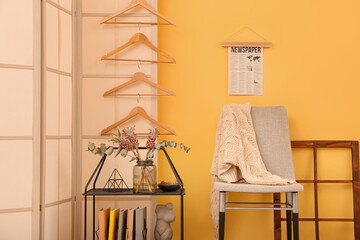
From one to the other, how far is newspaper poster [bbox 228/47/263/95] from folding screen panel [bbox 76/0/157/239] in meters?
0.60

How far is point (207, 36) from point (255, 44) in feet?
1.21

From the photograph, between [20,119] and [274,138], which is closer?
[20,119]

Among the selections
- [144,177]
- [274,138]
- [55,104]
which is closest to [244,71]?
[274,138]

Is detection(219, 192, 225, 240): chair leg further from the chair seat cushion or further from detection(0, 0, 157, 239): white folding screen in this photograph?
detection(0, 0, 157, 239): white folding screen

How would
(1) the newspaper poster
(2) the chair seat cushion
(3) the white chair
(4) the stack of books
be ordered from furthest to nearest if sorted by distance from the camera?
1. (1) the newspaper poster
2. (3) the white chair
3. (4) the stack of books
4. (2) the chair seat cushion

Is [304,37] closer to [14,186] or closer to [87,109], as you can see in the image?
[87,109]

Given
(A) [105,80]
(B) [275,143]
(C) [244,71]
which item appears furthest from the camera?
(C) [244,71]

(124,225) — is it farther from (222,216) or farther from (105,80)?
(105,80)

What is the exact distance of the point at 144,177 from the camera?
2.57 m

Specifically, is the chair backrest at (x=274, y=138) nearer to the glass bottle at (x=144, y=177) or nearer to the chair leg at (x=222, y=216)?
the chair leg at (x=222, y=216)

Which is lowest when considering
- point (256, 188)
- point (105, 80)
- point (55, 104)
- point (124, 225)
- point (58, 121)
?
point (124, 225)

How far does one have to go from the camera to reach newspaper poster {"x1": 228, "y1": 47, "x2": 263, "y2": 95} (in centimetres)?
311

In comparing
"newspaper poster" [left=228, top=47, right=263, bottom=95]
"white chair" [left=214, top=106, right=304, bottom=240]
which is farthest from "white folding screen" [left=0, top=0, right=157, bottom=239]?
"white chair" [left=214, top=106, right=304, bottom=240]

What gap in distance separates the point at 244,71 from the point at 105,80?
1.04 m
